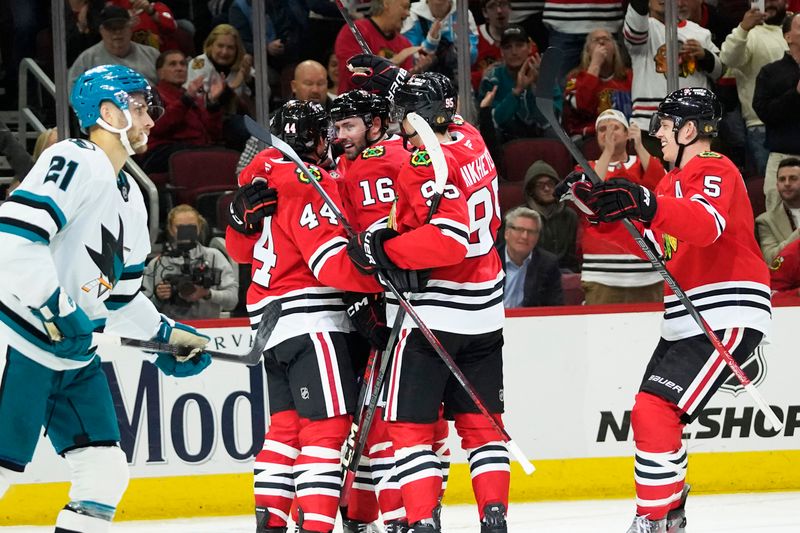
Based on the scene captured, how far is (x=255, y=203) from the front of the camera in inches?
154

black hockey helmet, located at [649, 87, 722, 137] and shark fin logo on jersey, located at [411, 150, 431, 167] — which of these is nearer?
shark fin logo on jersey, located at [411, 150, 431, 167]

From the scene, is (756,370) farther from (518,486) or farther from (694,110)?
(694,110)

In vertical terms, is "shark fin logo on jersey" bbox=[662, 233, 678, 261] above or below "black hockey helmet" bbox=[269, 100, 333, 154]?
below

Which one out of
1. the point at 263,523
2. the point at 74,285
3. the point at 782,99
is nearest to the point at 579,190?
the point at 263,523

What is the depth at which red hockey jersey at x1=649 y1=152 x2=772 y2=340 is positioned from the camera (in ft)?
12.9

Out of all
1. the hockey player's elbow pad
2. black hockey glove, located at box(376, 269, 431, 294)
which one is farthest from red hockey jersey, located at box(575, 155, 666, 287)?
the hockey player's elbow pad

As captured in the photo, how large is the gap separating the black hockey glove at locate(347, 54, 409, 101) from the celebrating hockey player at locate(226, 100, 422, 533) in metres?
0.31

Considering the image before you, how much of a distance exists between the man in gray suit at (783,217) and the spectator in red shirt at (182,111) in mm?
2333

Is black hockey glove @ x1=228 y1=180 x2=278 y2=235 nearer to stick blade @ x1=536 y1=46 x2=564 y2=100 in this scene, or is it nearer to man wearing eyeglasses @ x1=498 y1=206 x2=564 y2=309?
stick blade @ x1=536 y1=46 x2=564 y2=100

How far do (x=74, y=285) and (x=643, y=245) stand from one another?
1.71 meters

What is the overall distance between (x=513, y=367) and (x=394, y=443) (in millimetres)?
1596

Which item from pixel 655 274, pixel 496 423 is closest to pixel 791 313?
pixel 655 274

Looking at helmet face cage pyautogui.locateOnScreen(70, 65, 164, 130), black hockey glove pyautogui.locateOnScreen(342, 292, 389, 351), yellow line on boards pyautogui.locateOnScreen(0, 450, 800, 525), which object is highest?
helmet face cage pyautogui.locateOnScreen(70, 65, 164, 130)

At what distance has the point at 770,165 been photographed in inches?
229
